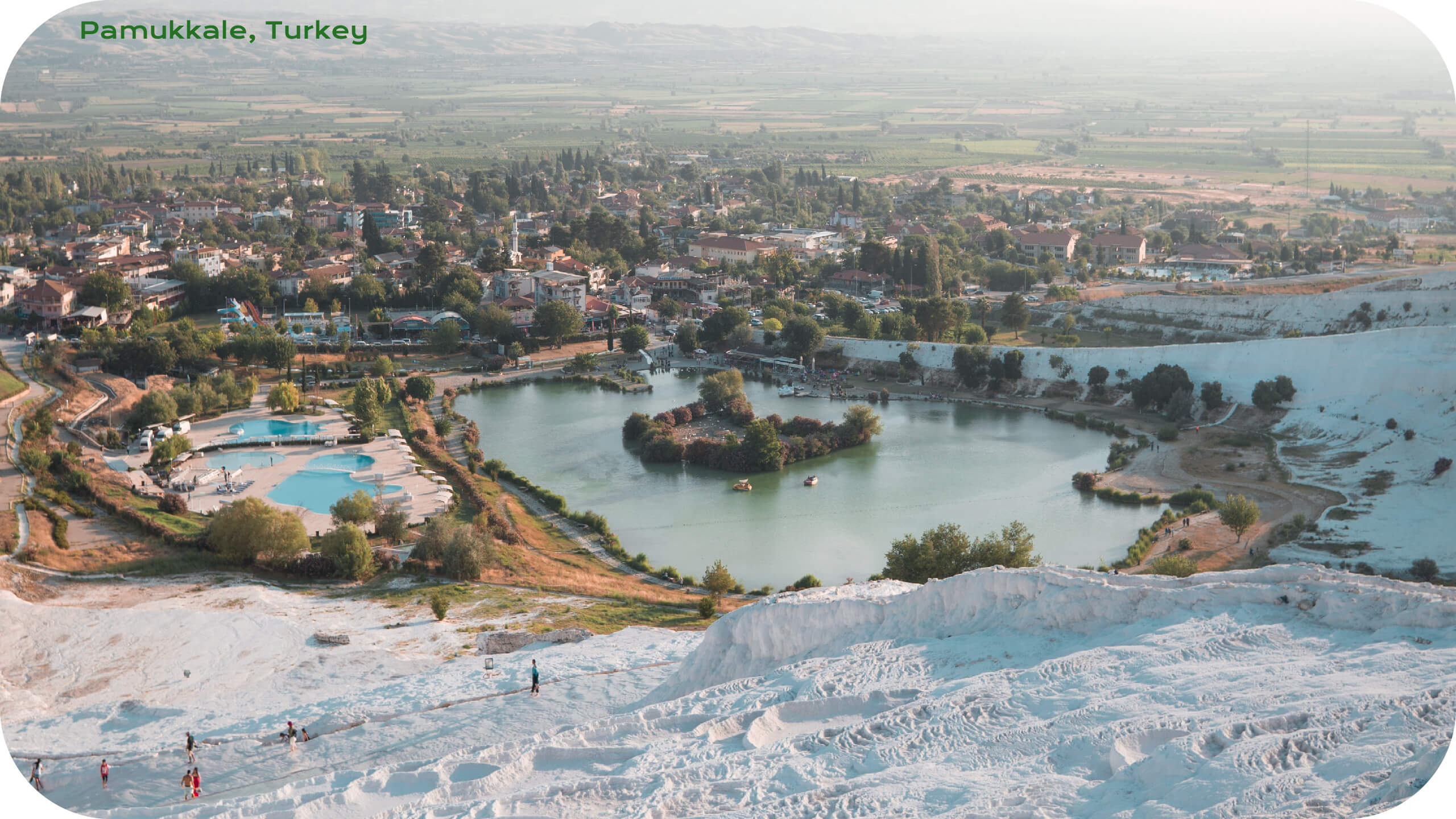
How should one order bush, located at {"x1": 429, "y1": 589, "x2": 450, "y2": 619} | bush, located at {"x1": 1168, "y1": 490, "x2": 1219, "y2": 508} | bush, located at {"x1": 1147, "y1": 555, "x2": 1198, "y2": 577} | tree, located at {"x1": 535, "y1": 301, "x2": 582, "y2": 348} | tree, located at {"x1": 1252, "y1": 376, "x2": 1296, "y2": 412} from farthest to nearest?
1. tree, located at {"x1": 535, "y1": 301, "x2": 582, "y2": 348}
2. tree, located at {"x1": 1252, "y1": 376, "x2": 1296, "y2": 412}
3. bush, located at {"x1": 1168, "y1": 490, "x2": 1219, "y2": 508}
4. bush, located at {"x1": 1147, "y1": 555, "x2": 1198, "y2": 577}
5. bush, located at {"x1": 429, "y1": 589, "x2": 450, "y2": 619}

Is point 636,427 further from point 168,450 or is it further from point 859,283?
point 859,283

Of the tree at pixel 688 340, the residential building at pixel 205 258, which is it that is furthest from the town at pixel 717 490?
the residential building at pixel 205 258

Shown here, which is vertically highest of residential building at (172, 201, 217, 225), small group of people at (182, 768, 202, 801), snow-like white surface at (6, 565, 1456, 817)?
snow-like white surface at (6, 565, 1456, 817)

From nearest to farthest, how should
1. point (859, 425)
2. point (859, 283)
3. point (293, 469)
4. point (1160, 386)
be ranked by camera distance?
point (293, 469)
point (859, 425)
point (1160, 386)
point (859, 283)

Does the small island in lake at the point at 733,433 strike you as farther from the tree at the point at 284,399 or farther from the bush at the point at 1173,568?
the bush at the point at 1173,568

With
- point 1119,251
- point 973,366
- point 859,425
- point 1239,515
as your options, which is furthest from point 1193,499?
point 1119,251

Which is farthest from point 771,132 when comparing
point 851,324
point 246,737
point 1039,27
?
point 246,737

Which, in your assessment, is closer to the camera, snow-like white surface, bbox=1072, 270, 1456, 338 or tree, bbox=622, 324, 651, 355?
snow-like white surface, bbox=1072, 270, 1456, 338

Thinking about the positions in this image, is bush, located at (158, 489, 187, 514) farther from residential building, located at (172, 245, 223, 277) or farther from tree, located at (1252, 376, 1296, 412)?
residential building, located at (172, 245, 223, 277)

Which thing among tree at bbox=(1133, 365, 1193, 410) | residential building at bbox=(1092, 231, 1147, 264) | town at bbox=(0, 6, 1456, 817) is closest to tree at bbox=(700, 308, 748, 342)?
town at bbox=(0, 6, 1456, 817)
